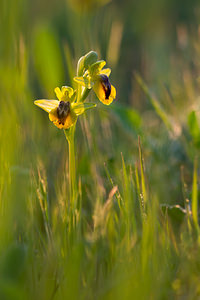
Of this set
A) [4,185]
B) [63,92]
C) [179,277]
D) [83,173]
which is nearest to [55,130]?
[83,173]

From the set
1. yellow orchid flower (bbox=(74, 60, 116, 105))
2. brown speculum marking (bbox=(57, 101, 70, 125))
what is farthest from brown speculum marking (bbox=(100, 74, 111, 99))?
brown speculum marking (bbox=(57, 101, 70, 125))

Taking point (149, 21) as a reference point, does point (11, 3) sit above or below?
below

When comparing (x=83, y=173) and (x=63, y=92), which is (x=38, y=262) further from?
(x=83, y=173)

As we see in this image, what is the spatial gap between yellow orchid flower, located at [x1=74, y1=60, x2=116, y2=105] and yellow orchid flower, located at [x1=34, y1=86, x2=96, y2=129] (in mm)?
55

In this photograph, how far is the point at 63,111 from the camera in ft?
3.54

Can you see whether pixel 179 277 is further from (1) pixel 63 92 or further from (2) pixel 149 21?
(2) pixel 149 21

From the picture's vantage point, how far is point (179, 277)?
79 cm

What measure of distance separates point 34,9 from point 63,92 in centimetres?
271

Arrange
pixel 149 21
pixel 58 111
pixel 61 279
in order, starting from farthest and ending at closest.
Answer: pixel 149 21, pixel 58 111, pixel 61 279

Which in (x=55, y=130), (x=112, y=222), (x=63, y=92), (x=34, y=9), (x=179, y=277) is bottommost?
(x=179, y=277)

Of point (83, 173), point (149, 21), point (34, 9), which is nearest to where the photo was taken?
point (83, 173)

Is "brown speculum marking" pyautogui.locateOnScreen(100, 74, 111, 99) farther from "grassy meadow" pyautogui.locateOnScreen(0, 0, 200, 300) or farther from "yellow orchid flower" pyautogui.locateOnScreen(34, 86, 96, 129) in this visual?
"grassy meadow" pyautogui.locateOnScreen(0, 0, 200, 300)

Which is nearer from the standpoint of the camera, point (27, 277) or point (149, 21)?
point (27, 277)

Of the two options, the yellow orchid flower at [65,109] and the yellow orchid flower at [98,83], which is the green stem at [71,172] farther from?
the yellow orchid flower at [98,83]
